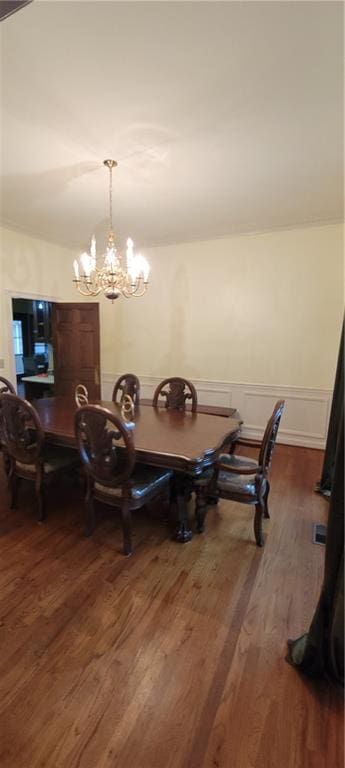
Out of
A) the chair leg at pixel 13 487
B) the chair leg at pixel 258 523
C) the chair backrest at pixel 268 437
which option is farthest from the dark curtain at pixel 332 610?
the chair leg at pixel 13 487

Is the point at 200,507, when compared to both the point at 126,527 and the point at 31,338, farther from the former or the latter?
the point at 31,338

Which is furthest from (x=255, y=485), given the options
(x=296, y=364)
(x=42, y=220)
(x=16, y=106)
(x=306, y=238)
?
(x=42, y=220)

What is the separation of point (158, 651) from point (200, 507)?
918 millimetres

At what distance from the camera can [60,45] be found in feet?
5.10

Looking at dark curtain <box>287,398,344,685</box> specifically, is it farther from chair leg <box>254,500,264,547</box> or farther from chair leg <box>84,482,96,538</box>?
chair leg <box>84,482,96,538</box>

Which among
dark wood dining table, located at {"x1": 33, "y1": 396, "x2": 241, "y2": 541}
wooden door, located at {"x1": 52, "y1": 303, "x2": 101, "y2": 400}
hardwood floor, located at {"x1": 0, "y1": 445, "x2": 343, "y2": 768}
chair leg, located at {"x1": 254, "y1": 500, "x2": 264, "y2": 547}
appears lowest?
hardwood floor, located at {"x1": 0, "y1": 445, "x2": 343, "y2": 768}

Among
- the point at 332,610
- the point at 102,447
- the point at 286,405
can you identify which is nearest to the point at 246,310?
the point at 286,405

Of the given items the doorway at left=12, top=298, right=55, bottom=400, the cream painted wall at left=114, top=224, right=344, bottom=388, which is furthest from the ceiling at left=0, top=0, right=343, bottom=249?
the doorway at left=12, top=298, right=55, bottom=400

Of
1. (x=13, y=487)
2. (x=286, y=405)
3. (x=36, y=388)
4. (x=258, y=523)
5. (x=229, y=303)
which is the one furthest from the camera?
(x=36, y=388)

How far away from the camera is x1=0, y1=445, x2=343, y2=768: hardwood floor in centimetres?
110

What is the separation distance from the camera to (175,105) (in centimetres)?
193

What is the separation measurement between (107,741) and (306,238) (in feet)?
15.0

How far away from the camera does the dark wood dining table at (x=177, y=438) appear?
6.22ft

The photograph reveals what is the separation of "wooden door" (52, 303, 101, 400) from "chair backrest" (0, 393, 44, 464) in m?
2.56
